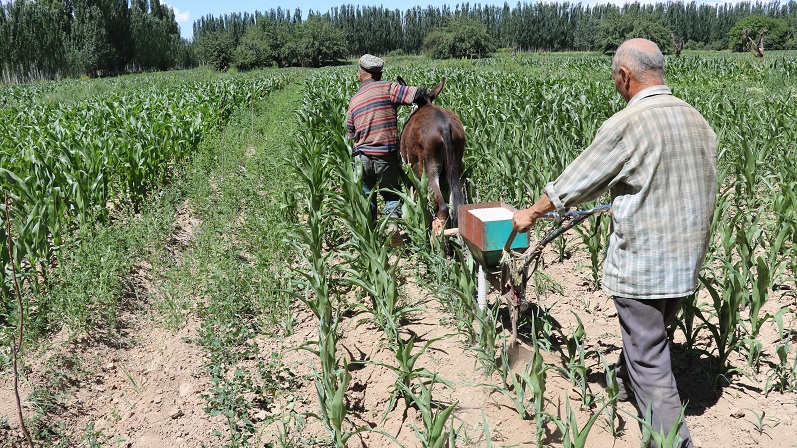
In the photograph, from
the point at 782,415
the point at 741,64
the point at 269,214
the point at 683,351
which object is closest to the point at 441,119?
the point at 269,214

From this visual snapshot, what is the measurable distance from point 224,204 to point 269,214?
91 centimetres

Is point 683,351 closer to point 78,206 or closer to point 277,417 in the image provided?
point 277,417

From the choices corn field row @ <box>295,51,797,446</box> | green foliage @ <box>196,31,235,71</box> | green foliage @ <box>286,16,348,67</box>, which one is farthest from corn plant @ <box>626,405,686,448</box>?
green foliage @ <box>286,16,348,67</box>

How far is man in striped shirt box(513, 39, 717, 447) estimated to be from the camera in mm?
2393

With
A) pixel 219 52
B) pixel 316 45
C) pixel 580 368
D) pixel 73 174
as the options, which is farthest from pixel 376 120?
pixel 316 45

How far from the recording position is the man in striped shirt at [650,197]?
239 centimetres

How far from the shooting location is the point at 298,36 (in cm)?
8400

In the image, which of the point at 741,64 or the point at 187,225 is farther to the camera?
the point at 741,64

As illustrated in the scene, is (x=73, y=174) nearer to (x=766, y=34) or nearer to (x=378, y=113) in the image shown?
(x=378, y=113)

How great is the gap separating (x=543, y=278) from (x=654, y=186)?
2.34 meters

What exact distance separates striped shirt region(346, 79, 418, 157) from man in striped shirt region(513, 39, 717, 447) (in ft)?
10.1

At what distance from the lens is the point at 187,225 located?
7.17 metres

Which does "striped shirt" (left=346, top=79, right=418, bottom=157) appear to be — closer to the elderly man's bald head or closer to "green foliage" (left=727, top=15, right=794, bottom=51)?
the elderly man's bald head

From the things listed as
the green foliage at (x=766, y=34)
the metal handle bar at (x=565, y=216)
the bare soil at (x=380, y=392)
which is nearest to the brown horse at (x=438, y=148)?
the bare soil at (x=380, y=392)
